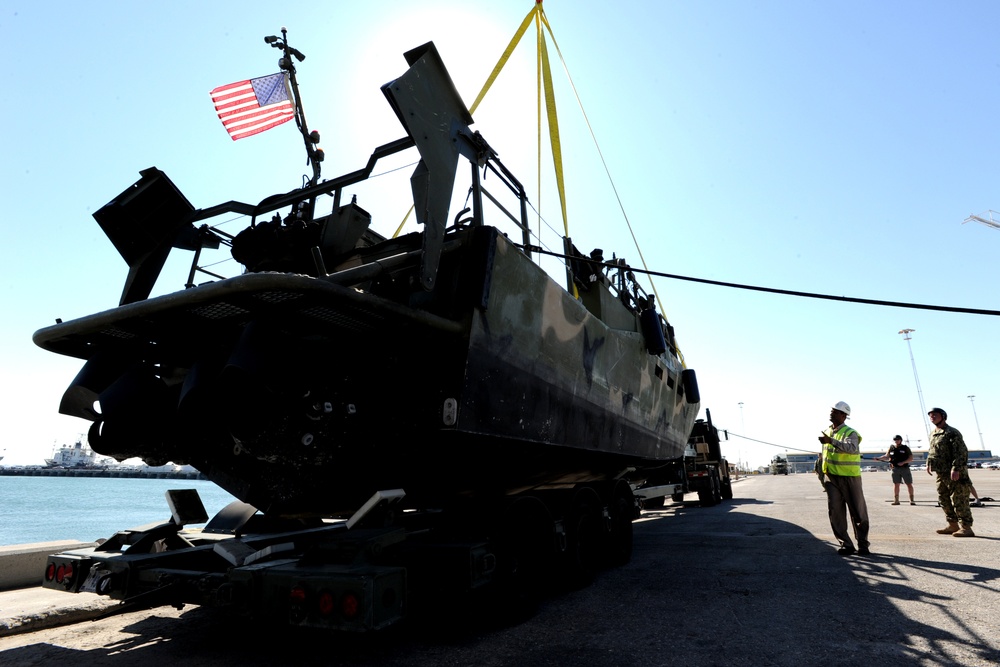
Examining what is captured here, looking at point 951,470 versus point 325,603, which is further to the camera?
point 951,470

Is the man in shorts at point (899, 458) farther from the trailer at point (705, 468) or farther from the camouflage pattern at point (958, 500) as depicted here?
the trailer at point (705, 468)

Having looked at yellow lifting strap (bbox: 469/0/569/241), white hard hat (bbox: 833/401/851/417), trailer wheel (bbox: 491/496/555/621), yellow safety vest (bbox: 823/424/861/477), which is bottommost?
trailer wheel (bbox: 491/496/555/621)

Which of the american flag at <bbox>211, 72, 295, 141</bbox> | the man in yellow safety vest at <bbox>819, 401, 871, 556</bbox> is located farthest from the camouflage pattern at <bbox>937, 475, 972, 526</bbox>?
the american flag at <bbox>211, 72, 295, 141</bbox>

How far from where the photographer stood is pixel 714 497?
1641 centimetres

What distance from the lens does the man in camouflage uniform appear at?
7867 mm

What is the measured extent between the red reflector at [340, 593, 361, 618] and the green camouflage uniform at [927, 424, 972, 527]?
8.56m

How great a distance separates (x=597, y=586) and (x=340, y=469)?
298 cm

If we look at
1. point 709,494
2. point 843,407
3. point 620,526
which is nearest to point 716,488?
point 709,494

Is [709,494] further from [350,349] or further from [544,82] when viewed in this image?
[350,349]

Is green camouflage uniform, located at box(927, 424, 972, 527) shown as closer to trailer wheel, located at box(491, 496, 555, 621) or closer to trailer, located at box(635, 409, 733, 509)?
trailer, located at box(635, 409, 733, 509)

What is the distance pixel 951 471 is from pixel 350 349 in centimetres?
903

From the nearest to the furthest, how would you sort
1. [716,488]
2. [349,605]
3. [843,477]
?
1. [349,605]
2. [843,477]
3. [716,488]

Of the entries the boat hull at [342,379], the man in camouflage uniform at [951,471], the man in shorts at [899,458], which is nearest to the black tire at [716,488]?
the man in shorts at [899,458]

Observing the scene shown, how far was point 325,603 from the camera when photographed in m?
3.08
